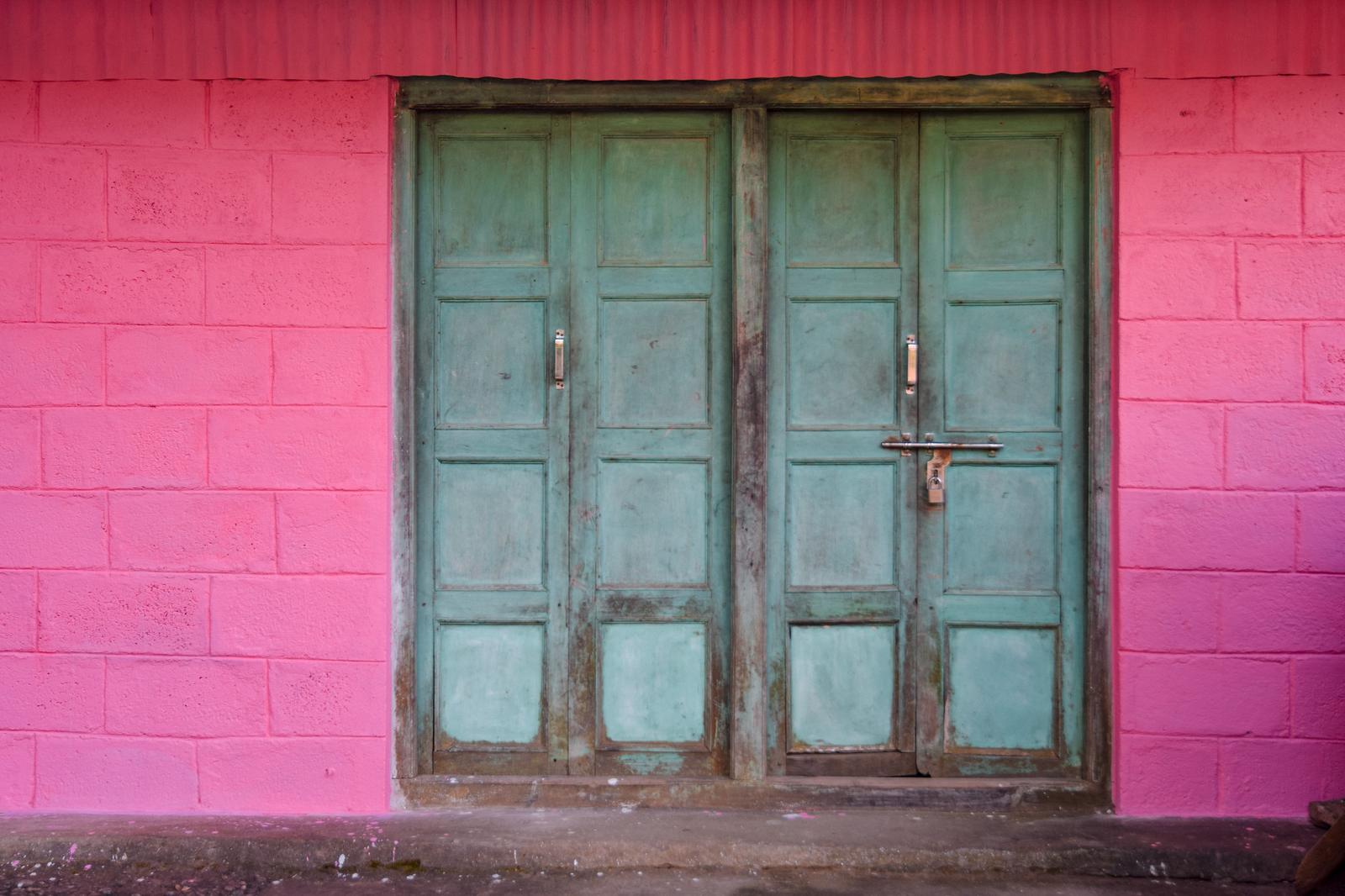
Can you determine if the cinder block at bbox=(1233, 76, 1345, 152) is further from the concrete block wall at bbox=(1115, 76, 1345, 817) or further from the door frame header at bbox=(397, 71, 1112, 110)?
the door frame header at bbox=(397, 71, 1112, 110)

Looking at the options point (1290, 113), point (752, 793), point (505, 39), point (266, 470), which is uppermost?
point (505, 39)

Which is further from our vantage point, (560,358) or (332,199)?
(560,358)

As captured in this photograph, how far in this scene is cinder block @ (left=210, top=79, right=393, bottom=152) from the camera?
3.76 m

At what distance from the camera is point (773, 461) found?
12.8ft

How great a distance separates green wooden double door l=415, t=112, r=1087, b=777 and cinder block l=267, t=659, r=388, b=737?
19 centimetres

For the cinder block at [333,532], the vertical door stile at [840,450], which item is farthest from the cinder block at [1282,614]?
the cinder block at [333,532]

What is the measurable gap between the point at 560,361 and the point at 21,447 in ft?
5.83

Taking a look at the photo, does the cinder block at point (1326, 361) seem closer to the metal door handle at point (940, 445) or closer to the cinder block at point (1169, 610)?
the cinder block at point (1169, 610)

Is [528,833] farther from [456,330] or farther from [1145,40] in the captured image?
[1145,40]

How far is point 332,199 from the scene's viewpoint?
12.3 ft

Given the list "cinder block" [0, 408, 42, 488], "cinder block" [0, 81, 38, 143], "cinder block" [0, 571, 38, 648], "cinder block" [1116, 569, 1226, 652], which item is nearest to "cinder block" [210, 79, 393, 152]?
"cinder block" [0, 81, 38, 143]

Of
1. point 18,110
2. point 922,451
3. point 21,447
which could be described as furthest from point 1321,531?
point 18,110

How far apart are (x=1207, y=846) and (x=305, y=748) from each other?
2.84m

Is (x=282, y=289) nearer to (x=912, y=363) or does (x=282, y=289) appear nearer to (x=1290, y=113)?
(x=912, y=363)
